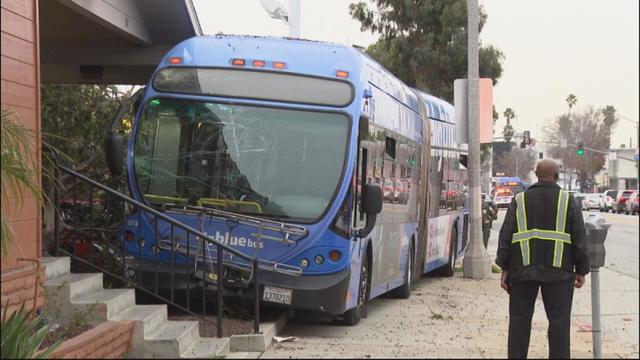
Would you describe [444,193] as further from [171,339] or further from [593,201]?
[593,201]

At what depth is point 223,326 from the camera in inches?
340

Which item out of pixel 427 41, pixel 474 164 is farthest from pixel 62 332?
pixel 427 41

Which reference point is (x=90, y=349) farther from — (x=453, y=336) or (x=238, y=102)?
(x=453, y=336)

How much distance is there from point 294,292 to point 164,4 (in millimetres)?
6343

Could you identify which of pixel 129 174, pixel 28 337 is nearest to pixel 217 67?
pixel 129 174

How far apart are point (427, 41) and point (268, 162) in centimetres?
2447

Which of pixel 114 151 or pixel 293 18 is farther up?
pixel 293 18

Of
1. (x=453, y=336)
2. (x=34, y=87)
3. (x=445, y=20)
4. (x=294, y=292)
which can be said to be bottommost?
(x=453, y=336)

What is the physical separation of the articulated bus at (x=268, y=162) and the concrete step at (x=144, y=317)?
117 centimetres

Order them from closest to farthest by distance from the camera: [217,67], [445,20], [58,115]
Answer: [217,67] → [58,115] → [445,20]

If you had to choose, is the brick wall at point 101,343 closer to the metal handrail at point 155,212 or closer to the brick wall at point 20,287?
the brick wall at point 20,287

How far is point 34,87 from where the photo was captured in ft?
22.6

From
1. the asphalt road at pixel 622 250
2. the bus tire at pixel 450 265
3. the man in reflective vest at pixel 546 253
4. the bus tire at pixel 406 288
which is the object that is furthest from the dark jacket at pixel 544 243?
the bus tire at pixel 450 265

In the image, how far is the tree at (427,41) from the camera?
31906 millimetres
